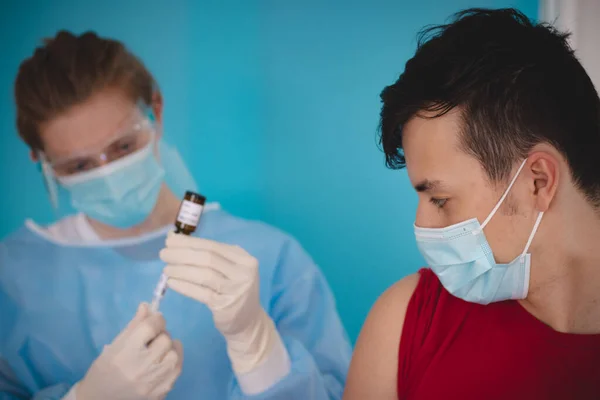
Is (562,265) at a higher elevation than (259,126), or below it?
below

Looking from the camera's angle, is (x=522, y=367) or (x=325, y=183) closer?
(x=522, y=367)

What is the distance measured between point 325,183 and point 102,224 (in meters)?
0.64

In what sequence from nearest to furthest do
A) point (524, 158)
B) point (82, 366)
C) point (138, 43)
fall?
point (524, 158) < point (82, 366) < point (138, 43)

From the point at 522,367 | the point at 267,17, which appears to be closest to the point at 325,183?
the point at 267,17

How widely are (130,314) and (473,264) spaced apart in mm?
897

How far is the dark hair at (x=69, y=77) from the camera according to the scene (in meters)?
1.57

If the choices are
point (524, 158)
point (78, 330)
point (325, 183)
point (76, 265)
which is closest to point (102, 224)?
point (76, 265)

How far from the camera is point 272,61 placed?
177 centimetres

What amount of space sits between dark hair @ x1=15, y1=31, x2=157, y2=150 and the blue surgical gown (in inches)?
13.2

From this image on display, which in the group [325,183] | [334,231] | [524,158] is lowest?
[334,231]

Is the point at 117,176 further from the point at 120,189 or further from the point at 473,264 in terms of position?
the point at 473,264

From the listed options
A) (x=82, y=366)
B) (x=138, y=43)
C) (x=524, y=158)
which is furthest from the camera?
(x=138, y=43)

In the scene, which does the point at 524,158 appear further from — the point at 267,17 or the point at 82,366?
the point at 82,366

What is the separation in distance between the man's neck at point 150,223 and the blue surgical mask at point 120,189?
19mm
